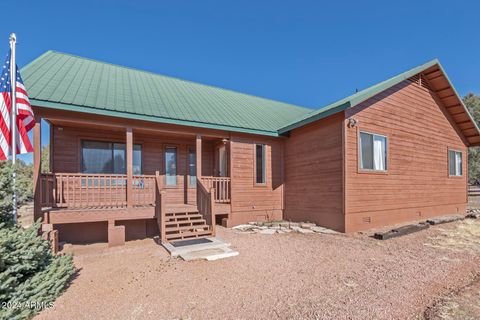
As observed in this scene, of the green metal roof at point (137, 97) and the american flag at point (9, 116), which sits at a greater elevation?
the green metal roof at point (137, 97)

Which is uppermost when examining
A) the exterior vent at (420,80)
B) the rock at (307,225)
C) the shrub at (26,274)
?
the exterior vent at (420,80)

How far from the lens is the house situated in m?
7.36

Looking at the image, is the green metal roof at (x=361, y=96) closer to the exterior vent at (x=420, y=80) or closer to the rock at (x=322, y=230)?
the exterior vent at (x=420, y=80)

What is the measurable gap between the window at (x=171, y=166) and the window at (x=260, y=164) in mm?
3417

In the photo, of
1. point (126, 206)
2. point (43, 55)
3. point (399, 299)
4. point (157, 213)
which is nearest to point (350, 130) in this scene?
A: point (399, 299)

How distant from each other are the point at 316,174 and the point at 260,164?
2.39m

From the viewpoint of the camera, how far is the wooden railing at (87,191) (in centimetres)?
694

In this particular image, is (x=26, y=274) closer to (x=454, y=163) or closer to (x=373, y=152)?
(x=373, y=152)

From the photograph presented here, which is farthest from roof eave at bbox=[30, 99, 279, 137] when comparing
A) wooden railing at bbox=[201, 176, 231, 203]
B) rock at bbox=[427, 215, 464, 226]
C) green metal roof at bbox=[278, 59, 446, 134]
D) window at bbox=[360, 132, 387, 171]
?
rock at bbox=[427, 215, 464, 226]

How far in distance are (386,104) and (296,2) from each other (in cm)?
744

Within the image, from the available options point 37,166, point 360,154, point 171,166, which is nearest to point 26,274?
point 37,166

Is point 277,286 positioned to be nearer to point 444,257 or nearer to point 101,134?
point 444,257

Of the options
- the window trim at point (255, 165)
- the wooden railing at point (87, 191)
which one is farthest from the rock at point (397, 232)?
the wooden railing at point (87, 191)

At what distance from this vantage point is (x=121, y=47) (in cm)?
1644
